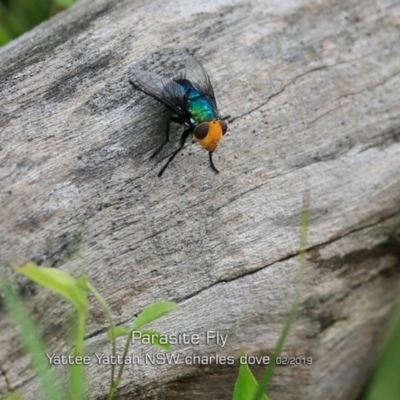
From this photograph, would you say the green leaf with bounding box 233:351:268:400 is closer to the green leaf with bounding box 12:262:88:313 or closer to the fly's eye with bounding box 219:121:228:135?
the green leaf with bounding box 12:262:88:313

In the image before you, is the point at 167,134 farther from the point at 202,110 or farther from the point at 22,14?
the point at 22,14

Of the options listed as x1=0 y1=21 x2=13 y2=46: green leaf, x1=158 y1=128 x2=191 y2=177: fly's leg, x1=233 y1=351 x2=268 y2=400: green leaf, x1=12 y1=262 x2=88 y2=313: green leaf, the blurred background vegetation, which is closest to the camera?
x1=12 y1=262 x2=88 y2=313: green leaf

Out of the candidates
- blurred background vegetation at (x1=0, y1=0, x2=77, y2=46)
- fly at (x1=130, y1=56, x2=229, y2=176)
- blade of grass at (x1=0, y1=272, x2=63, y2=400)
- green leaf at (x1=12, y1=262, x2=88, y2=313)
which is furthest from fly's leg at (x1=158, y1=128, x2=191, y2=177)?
blurred background vegetation at (x1=0, y1=0, x2=77, y2=46)

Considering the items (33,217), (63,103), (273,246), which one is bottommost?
(273,246)

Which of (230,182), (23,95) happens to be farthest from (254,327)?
(23,95)

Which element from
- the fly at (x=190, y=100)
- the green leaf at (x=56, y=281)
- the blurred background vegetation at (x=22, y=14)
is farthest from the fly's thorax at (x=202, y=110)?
the blurred background vegetation at (x=22, y=14)

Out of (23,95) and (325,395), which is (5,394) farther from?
(325,395)

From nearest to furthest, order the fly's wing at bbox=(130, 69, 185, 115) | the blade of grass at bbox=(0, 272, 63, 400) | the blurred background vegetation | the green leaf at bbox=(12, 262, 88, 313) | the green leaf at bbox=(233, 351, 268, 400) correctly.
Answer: the green leaf at bbox=(12, 262, 88, 313) → the blade of grass at bbox=(0, 272, 63, 400) → the green leaf at bbox=(233, 351, 268, 400) → the fly's wing at bbox=(130, 69, 185, 115) → the blurred background vegetation
